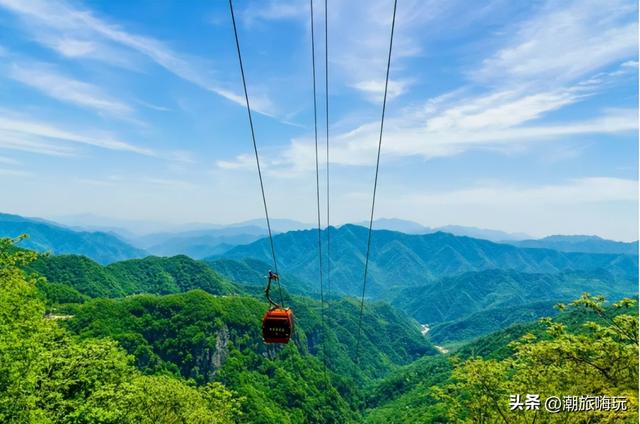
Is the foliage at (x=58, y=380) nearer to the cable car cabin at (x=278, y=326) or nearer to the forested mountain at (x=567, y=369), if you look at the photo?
the cable car cabin at (x=278, y=326)

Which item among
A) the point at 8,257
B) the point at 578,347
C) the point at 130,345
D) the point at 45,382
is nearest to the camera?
the point at 578,347

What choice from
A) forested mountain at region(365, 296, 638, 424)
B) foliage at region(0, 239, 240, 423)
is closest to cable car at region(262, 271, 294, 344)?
foliage at region(0, 239, 240, 423)

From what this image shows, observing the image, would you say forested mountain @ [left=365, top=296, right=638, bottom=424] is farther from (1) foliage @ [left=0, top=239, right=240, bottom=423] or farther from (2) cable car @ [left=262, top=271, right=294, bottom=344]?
(1) foliage @ [left=0, top=239, right=240, bottom=423]

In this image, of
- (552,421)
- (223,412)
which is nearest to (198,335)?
(223,412)

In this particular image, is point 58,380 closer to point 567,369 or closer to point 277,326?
point 277,326

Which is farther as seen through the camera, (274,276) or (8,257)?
(8,257)

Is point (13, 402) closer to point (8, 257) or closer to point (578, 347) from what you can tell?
point (8, 257)

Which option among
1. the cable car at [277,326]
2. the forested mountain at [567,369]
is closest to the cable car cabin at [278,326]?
the cable car at [277,326]

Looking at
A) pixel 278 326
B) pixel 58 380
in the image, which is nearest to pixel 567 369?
pixel 278 326
